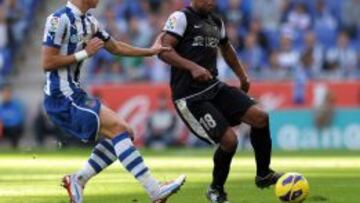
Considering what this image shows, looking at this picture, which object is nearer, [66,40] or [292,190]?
[66,40]

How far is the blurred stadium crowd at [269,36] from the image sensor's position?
2883cm

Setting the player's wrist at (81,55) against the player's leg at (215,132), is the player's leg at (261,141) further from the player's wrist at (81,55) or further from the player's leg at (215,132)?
the player's wrist at (81,55)

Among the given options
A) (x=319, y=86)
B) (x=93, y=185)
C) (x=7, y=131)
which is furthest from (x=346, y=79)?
(x=93, y=185)

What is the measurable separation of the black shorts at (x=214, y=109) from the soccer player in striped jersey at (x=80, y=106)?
3.82 ft

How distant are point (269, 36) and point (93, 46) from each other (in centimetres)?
1863

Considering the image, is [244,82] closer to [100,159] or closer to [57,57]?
[100,159]

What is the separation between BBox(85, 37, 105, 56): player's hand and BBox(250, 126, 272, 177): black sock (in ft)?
7.14

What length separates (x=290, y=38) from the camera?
2933 centimetres

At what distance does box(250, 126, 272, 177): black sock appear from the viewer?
12.7 meters

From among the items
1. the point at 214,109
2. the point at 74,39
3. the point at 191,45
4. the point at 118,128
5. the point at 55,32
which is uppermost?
the point at 55,32

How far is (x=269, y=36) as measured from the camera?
2980 cm

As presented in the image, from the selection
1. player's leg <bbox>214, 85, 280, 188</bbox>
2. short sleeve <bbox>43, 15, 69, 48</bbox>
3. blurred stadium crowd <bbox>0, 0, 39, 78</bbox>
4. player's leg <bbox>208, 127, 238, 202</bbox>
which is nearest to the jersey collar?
short sleeve <bbox>43, 15, 69, 48</bbox>

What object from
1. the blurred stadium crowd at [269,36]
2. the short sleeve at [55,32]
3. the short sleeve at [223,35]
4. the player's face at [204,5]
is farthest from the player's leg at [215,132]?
the blurred stadium crowd at [269,36]

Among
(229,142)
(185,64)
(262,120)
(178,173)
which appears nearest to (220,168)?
(229,142)
